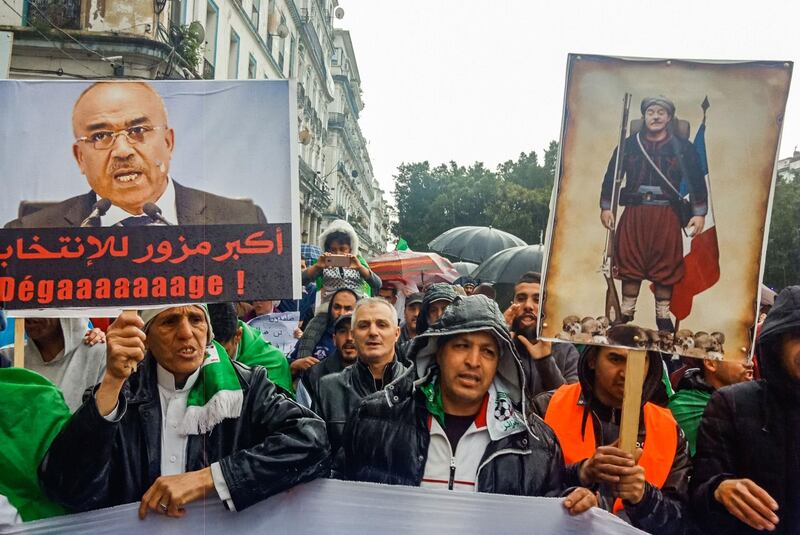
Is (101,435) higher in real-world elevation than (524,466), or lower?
higher

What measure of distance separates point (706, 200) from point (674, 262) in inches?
9.3

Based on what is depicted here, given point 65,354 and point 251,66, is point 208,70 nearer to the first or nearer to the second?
point 251,66

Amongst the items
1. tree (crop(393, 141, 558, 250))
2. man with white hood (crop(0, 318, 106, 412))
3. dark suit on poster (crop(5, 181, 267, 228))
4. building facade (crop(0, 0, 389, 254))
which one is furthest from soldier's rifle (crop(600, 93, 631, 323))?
tree (crop(393, 141, 558, 250))

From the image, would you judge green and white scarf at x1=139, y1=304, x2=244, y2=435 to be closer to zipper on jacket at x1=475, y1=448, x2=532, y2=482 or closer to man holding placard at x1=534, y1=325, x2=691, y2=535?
zipper on jacket at x1=475, y1=448, x2=532, y2=482

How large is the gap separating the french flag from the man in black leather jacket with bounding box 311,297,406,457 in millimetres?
1514

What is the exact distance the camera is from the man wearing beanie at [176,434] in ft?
7.52

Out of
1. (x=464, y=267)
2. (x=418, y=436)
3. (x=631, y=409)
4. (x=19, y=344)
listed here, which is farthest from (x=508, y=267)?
(x=19, y=344)

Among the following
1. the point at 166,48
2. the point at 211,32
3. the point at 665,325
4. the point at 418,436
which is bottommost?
the point at 418,436

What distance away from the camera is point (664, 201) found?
257 cm

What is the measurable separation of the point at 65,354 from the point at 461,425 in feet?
5.60

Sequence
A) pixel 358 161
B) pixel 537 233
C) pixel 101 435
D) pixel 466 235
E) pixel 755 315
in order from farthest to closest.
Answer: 1. pixel 358 161
2. pixel 537 233
3. pixel 466 235
4. pixel 755 315
5. pixel 101 435

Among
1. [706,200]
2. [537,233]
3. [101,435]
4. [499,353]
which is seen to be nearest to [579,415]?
[499,353]

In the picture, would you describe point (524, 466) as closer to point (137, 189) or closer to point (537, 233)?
point (137, 189)

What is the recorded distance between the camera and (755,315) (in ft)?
8.20
